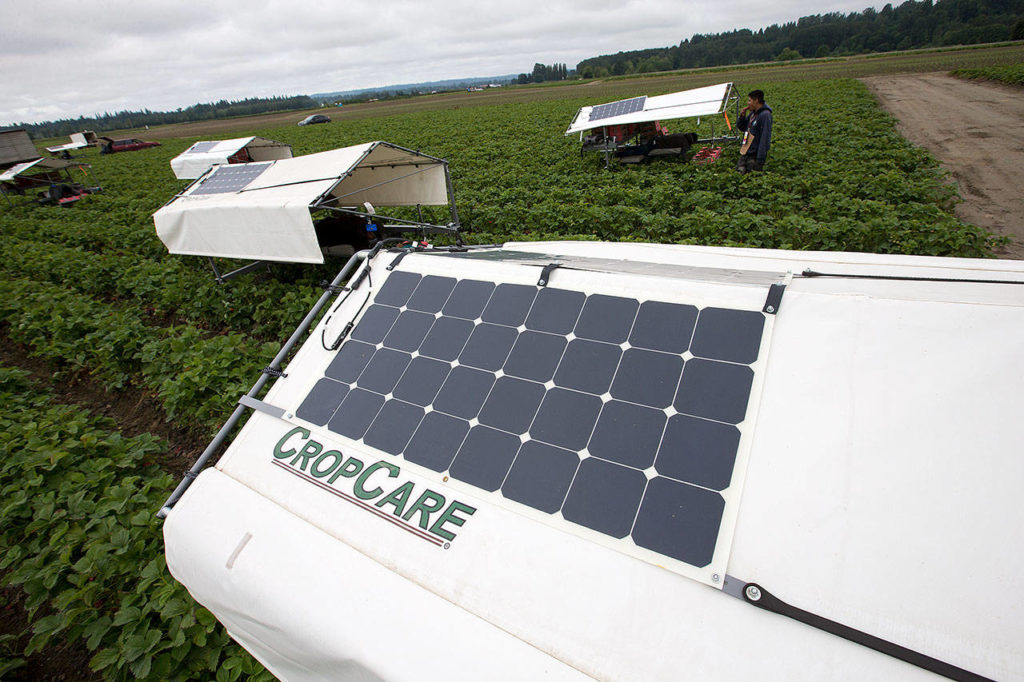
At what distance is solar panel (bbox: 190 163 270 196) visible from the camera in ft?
27.7

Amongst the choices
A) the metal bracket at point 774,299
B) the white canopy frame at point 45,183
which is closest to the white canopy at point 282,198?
the metal bracket at point 774,299

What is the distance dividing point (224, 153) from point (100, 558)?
18.7 meters

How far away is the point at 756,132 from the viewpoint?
Answer: 38.1 feet

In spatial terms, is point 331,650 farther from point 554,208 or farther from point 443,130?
point 443,130

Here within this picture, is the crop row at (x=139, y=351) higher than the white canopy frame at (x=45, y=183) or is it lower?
lower

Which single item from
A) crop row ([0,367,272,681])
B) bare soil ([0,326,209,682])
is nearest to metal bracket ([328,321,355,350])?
crop row ([0,367,272,681])

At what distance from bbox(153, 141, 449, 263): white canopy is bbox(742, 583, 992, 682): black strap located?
20.6 ft

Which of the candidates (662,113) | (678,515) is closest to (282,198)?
(678,515)

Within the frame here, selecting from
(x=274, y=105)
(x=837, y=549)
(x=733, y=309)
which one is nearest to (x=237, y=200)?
(x=733, y=309)

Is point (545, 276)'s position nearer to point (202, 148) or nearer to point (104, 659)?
point (104, 659)

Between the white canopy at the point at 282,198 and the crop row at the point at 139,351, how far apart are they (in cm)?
158

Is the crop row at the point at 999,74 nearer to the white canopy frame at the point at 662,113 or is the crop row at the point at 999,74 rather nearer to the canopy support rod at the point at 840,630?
the white canopy frame at the point at 662,113

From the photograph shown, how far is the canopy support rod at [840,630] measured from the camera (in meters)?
→ 1.56

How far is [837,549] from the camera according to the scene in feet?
6.15
